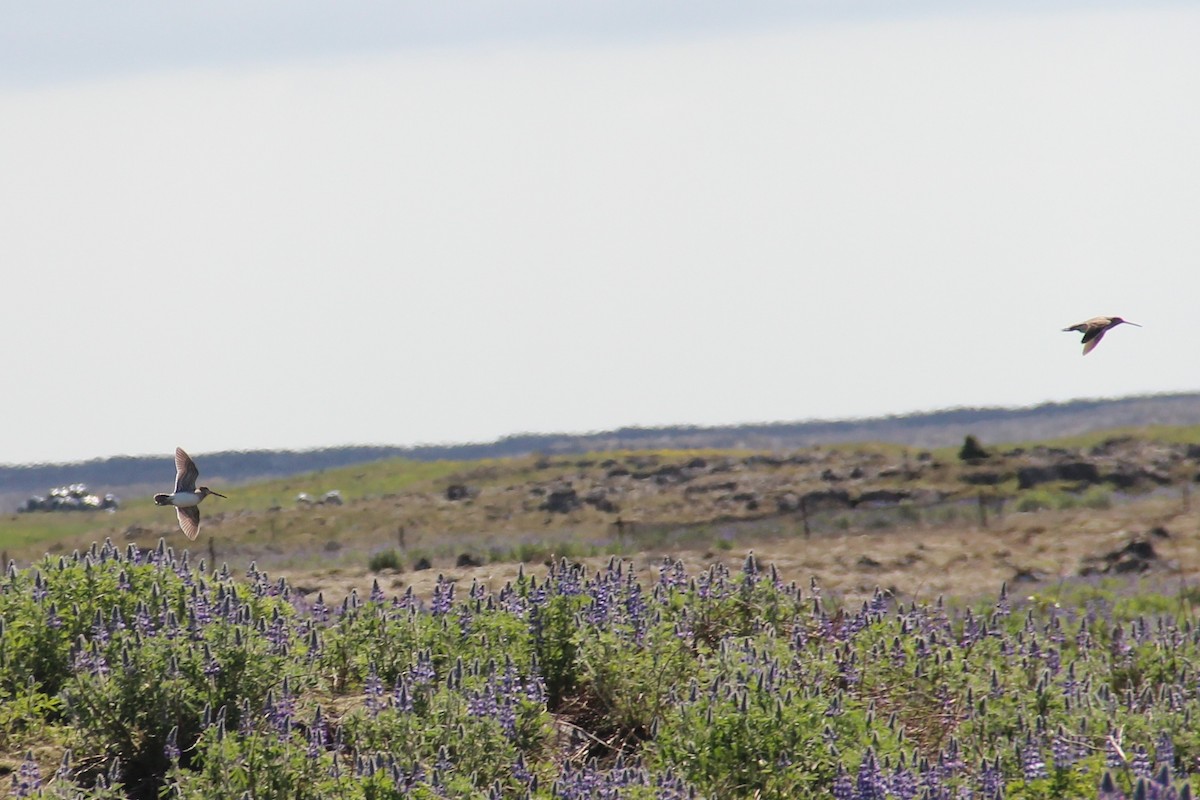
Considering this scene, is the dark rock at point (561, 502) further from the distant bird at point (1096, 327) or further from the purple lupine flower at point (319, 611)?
the distant bird at point (1096, 327)

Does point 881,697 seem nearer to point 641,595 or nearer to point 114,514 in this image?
point 641,595

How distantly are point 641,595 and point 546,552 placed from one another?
571 inches

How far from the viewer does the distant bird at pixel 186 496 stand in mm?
9758

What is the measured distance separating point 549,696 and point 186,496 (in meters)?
2.46

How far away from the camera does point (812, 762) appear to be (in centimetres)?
844

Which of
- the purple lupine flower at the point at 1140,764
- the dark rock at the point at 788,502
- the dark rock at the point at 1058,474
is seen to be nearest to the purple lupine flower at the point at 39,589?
the purple lupine flower at the point at 1140,764

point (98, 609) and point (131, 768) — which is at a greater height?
point (98, 609)

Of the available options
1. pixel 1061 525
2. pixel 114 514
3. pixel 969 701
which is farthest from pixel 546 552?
pixel 114 514

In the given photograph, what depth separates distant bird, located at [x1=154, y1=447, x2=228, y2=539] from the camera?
9.76 metres

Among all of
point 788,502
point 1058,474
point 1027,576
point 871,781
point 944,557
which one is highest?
point 1058,474

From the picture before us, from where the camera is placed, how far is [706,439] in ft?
442

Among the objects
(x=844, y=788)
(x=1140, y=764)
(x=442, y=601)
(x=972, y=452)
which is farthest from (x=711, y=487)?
(x=1140, y=764)

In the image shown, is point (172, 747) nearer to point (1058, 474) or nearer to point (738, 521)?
point (738, 521)

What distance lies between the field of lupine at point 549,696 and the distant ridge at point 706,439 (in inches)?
3803
